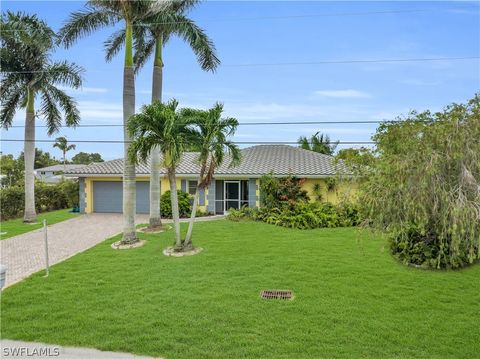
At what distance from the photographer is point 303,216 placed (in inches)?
675

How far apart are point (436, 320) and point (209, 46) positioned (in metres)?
13.7

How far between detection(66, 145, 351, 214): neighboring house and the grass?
935cm

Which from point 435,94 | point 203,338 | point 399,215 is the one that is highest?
point 435,94

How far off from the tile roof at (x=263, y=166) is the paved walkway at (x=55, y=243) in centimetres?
395

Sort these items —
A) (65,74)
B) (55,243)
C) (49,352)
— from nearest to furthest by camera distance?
(49,352) → (55,243) → (65,74)

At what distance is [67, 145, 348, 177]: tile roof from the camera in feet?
71.5

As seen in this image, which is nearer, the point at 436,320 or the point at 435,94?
the point at 436,320

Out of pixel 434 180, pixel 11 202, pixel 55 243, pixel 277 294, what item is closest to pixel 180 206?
pixel 55 243

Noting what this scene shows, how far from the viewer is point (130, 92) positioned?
14.2 m

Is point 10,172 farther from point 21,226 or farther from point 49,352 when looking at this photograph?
point 49,352

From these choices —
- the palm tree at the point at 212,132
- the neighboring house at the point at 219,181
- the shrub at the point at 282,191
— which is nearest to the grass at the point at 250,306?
the palm tree at the point at 212,132

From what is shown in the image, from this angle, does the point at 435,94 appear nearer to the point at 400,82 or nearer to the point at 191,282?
the point at 400,82

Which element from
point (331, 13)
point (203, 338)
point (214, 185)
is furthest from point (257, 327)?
point (214, 185)

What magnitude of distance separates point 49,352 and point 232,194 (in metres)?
16.9
